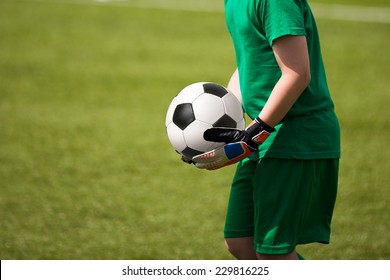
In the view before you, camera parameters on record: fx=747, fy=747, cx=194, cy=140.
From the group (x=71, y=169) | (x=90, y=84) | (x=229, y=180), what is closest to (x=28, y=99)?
(x=90, y=84)

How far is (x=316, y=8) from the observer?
2098 centimetres

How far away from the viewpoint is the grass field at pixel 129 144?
5793 millimetres

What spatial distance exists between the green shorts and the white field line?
16.2 meters

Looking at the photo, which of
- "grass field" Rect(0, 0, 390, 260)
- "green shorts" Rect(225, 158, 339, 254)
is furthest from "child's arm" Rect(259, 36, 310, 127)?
"grass field" Rect(0, 0, 390, 260)

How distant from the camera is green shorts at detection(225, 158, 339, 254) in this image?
344 cm

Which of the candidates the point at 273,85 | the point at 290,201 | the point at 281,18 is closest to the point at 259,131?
the point at 273,85

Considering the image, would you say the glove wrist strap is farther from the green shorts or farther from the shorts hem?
the shorts hem

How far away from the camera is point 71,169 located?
7633 millimetres

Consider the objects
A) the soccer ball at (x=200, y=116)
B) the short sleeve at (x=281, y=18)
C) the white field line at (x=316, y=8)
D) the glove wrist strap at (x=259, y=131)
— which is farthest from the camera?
the white field line at (x=316, y=8)

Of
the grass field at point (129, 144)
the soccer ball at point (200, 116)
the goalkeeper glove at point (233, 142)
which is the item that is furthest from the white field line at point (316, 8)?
the goalkeeper glove at point (233, 142)

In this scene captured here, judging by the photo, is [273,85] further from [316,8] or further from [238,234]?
[316,8]

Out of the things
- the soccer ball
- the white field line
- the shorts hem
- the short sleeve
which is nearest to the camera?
the short sleeve

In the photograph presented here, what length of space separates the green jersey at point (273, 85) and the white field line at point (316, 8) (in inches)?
640

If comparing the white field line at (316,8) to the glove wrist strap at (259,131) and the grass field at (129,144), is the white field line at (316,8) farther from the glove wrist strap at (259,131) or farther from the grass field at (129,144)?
the glove wrist strap at (259,131)
